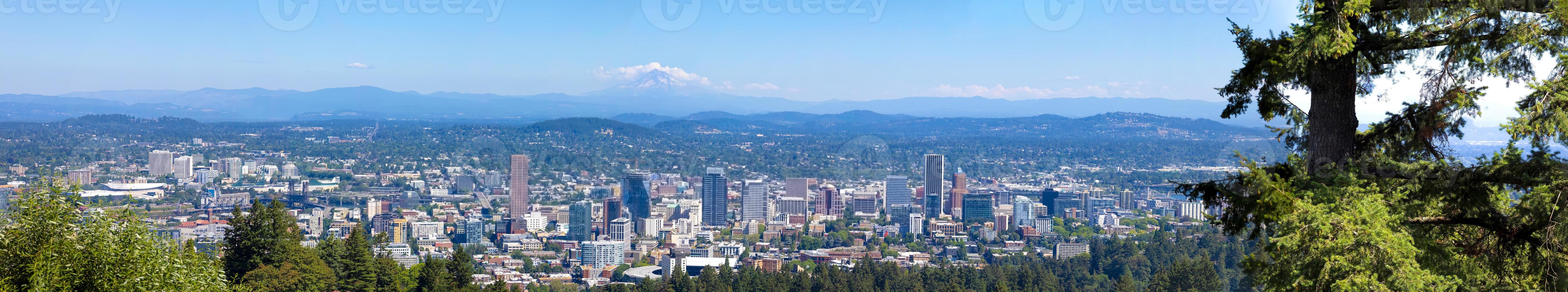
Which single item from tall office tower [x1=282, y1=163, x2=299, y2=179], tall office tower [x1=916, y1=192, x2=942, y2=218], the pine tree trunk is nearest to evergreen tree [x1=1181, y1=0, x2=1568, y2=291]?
the pine tree trunk

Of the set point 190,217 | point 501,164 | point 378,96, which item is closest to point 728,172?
point 501,164

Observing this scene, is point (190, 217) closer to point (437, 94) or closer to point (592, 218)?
point (592, 218)

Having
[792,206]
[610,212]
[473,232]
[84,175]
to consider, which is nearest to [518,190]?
[610,212]

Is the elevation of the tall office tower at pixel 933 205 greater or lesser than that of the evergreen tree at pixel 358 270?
lesser

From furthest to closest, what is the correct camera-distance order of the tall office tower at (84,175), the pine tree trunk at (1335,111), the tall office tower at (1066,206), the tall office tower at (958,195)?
the tall office tower at (958,195) < the tall office tower at (1066,206) < the tall office tower at (84,175) < the pine tree trunk at (1335,111)

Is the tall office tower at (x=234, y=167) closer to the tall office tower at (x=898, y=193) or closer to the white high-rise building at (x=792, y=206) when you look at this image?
the white high-rise building at (x=792, y=206)

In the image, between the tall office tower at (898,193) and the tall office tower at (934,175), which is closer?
the tall office tower at (898,193)

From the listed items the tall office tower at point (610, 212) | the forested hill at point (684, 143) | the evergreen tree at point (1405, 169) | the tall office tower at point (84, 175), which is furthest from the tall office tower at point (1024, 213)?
the evergreen tree at point (1405, 169)
